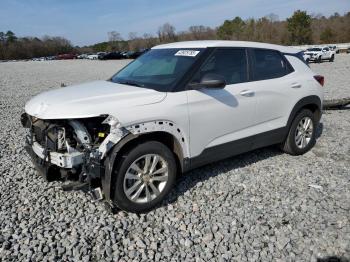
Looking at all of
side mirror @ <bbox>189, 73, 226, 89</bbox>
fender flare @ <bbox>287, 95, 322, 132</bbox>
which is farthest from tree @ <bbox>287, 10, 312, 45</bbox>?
side mirror @ <bbox>189, 73, 226, 89</bbox>

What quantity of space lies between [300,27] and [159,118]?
75014mm

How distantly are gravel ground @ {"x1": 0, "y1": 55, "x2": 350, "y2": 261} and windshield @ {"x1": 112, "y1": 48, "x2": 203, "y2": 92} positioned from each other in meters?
1.43

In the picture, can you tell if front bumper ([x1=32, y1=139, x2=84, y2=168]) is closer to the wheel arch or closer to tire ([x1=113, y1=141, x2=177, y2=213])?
the wheel arch

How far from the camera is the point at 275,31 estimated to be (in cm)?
Answer: 8269

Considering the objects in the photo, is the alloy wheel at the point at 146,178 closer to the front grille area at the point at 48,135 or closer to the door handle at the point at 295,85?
the front grille area at the point at 48,135

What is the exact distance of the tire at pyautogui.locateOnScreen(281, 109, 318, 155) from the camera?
5.35 metres

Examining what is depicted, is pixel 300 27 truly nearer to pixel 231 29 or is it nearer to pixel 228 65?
pixel 231 29

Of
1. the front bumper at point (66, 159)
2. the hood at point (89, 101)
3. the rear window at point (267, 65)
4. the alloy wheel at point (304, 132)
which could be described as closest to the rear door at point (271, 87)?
the rear window at point (267, 65)

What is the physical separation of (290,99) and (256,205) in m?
1.94

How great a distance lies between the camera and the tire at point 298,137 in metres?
5.35

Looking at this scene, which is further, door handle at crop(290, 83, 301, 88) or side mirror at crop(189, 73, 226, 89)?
door handle at crop(290, 83, 301, 88)

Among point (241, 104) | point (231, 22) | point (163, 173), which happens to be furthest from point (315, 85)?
point (231, 22)

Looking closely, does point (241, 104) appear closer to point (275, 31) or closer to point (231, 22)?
point (275, 31)

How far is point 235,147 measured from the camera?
179 inches
